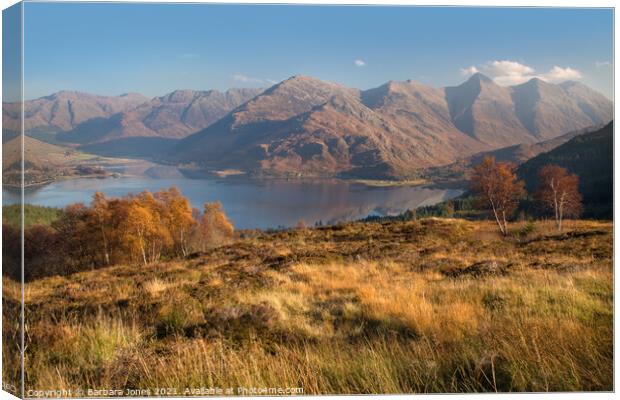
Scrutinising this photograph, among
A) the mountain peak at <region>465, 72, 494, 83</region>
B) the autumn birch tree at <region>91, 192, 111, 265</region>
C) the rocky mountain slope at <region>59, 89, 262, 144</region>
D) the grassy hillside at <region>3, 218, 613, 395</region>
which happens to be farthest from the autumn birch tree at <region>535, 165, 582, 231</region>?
the autumn birch tree at <region>91, 192, 111, 265</region>

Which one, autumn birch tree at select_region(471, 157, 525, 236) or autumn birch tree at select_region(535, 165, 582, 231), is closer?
autumn birch tree at select_region(535, 165, 582, 231)

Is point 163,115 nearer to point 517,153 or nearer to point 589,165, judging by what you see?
point 517,153

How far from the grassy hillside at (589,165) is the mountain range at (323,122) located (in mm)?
315

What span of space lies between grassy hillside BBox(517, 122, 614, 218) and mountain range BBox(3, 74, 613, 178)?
0.32 meters

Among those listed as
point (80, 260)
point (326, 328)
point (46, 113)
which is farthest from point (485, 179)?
point (80, 260)

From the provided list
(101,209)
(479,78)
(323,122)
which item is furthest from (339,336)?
(101,209)

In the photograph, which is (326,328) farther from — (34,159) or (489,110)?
(489,110)

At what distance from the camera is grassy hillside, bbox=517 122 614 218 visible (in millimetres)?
4879

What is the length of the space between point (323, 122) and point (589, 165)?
4.58 meters

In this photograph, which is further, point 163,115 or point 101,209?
point 101,209

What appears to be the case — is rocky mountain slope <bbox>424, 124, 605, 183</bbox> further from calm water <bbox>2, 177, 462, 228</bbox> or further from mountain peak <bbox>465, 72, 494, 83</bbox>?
calm water <bbox>2, 177, 462, 228</bbox>

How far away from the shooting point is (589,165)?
5.73 metres

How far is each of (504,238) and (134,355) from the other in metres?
11.3

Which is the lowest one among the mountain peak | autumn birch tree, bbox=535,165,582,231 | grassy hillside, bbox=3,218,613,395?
A: grassy hillside, bbox=3,218,613,395
